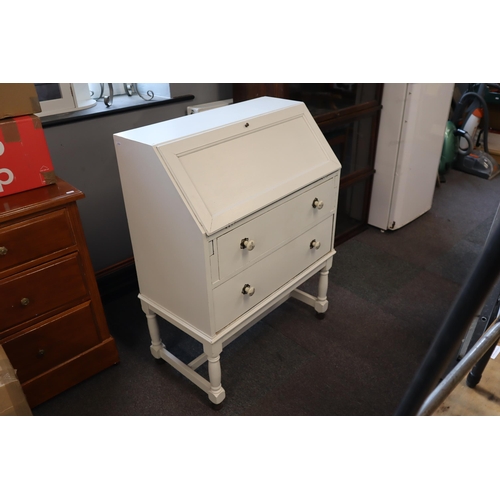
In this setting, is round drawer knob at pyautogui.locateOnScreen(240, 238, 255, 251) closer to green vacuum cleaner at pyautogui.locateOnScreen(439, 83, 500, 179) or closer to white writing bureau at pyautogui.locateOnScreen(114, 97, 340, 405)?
white writing bureau at pyautogui.locateOnScreen(114, 97, 340, 405)

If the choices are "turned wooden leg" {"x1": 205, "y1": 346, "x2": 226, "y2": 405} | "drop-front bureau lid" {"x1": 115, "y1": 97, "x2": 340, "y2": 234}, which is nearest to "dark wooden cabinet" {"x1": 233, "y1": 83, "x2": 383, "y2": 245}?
"drop-front bureau lid" {"x1": 115, "y1": 97, "x2": 340, "y2": 234}

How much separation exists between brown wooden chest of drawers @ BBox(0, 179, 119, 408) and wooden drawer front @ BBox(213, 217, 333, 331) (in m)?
0.61

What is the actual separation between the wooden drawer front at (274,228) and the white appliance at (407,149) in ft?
3.78

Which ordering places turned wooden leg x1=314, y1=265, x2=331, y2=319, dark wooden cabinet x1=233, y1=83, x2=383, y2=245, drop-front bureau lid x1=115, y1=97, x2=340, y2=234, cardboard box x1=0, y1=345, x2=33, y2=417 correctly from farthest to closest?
dark wooden cabinet x1=233, y1=83, x2=383, y2=245 < turned wooden leg x1=314, y1=265, x2=331, y2=319 < drop-front bureau lid x1=115, y1=97, x2=340, y2=234 < cardboard box x1=0, y1=345, x2=33, y2=417

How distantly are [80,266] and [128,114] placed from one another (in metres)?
0.91

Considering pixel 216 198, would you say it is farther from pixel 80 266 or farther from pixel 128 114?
pixel 128 114

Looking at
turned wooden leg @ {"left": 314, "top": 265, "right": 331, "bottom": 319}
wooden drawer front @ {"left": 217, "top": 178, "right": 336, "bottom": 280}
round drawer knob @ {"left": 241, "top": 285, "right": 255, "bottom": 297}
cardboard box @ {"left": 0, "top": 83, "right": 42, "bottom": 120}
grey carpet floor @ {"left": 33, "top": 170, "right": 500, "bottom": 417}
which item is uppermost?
cardboard box @ {"left": 0, "top": 83, "right": 42, "bottom": 120}

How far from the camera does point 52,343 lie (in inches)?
71.3

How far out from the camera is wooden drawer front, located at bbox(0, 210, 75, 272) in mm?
1539

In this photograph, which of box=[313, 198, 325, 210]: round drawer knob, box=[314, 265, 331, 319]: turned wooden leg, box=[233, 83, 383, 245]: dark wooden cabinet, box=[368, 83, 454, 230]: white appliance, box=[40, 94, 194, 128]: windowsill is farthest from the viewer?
box=[368, 83, 454, 230]: white appliance

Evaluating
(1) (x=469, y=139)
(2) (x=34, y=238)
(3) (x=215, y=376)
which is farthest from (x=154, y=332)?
(1) (x=469, y=139)

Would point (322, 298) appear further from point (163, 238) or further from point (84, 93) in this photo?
point (84, 93)

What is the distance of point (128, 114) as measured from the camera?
2.26m

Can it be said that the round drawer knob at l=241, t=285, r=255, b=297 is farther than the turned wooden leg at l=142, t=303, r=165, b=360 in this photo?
No
